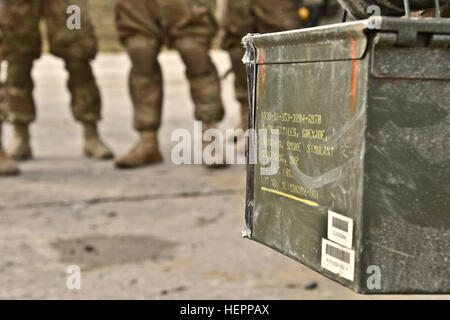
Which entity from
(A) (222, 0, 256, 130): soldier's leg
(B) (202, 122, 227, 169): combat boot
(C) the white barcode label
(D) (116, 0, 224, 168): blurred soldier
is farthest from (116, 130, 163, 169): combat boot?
(C) the white barcode label

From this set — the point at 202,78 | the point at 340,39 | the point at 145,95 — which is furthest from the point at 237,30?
the point at 340,39

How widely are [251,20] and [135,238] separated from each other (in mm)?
1990

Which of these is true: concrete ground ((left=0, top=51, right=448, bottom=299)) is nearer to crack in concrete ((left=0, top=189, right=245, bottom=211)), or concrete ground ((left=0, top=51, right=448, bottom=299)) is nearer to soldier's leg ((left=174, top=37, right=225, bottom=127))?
crack in concrete ((left=0, top=189, right=245, bottom=211))

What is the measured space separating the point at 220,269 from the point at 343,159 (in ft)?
4.63

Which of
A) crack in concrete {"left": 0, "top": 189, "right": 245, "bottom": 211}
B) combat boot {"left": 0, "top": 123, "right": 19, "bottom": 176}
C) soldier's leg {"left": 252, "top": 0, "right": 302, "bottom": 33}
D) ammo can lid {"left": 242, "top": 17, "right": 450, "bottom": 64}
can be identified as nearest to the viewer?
ammo can lid {"left": 242, "top": 17, "right": 450, "bottom": 64}

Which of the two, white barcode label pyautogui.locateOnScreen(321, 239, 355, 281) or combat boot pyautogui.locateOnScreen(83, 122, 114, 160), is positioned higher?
white barcode label pyautogui.locateOnScreen(321, 239, 355, 281)

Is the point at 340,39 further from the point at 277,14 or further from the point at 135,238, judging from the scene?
the point at 277,14

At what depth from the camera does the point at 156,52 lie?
161 inches

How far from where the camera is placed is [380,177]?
3.09ft

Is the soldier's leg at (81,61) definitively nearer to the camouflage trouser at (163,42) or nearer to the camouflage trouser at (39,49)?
the camouflage trouser at (39,49)

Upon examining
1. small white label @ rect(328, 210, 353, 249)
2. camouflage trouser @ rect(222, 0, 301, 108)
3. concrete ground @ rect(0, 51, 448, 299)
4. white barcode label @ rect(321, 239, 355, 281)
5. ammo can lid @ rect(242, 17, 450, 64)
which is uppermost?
camouflage trouser @ rect(222, 0, 301, 108)

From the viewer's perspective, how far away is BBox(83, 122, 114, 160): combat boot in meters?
4.40

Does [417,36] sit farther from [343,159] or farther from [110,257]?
[110,257]

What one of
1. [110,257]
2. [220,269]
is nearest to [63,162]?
[110,257]
